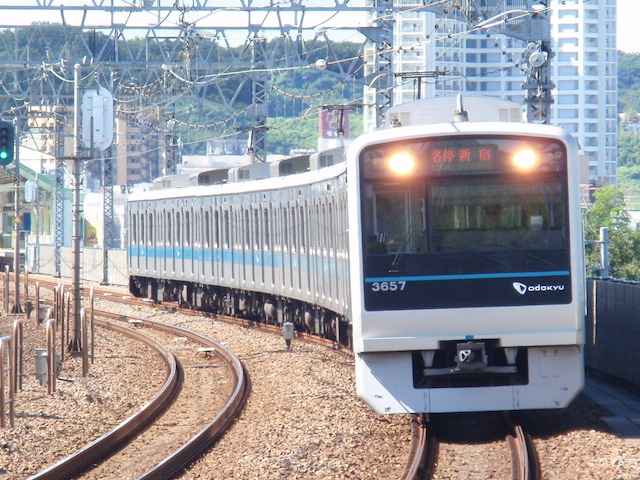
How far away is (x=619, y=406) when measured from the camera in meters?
11.0

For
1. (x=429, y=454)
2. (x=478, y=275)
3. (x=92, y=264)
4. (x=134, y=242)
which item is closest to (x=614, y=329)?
(x=478, y=275)

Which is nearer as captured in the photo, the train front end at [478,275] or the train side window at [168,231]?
the train front end at [478,275]

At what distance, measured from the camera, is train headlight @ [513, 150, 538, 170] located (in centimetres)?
945

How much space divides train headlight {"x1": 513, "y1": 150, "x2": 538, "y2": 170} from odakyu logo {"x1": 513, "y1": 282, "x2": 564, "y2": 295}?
97 centimetres

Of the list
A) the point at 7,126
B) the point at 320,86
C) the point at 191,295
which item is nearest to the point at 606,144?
the point at 320,86

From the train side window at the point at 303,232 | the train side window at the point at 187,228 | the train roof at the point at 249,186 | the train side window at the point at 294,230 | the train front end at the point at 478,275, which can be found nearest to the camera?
the train front end at the point at 478,275

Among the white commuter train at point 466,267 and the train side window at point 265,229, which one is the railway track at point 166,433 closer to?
the white commuter train at point 466,267

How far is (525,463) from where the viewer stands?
8133mm

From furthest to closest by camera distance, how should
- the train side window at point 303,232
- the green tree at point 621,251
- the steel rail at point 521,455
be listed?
the green tree at point 621,251 < the train side window at point 303,232 < the steel rail at point 521,455

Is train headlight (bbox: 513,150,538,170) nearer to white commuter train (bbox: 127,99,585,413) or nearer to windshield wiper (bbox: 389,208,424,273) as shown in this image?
white commuter train (bbox: 127,99,585,413)

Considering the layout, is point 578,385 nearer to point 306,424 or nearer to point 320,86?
point 306,424

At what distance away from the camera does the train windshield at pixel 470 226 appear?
9.44m

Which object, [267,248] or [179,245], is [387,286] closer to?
[267,248]

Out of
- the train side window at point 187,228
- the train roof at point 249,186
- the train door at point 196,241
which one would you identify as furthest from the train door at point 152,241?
the train door at point 196,241
